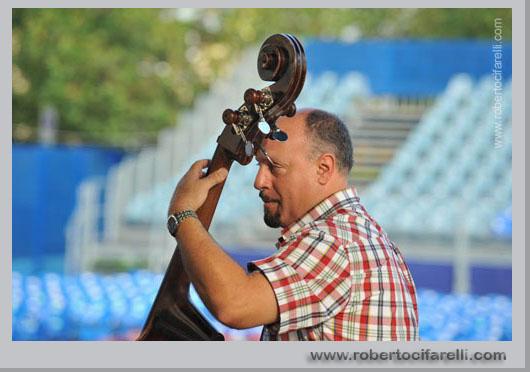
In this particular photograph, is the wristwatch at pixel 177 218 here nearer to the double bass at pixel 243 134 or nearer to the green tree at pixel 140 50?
the double bass at pixel 243 134

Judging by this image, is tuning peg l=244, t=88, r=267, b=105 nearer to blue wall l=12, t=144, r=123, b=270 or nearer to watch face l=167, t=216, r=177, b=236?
watch face l=167, t=216, r=177, b=236

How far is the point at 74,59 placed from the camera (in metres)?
20.3

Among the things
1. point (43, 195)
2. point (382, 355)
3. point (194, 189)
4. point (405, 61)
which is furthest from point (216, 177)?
point (405, 61)

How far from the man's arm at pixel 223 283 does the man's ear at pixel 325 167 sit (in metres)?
0.29

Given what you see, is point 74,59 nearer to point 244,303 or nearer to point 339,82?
point 339,82

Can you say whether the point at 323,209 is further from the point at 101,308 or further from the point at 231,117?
the point at 101,308

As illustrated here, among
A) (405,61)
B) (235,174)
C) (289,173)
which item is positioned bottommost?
(289,173)

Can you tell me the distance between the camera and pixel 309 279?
74.1 inches

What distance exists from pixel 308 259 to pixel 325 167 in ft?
0.75

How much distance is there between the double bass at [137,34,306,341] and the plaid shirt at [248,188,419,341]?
19cm

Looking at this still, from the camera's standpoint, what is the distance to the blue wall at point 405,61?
43.7 ft

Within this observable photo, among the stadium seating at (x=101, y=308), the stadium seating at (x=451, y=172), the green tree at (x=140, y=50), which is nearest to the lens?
the stadium seating at (x=101, y=308)

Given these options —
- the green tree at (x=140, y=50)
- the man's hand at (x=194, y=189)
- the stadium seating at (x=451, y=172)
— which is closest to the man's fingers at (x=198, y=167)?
the man's hand at (x=194, y=189)

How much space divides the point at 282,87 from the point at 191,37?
22.7 m
